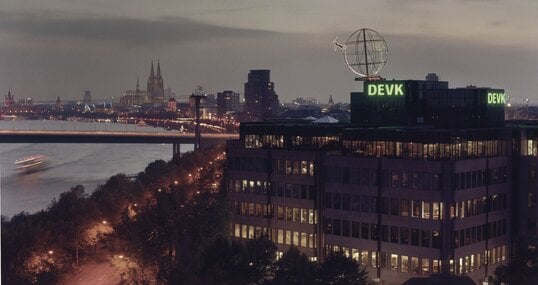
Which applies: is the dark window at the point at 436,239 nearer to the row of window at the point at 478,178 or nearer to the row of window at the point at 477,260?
the row of window at the point at 477,260

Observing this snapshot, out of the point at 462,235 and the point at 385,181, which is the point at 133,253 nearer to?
the point at 385,181

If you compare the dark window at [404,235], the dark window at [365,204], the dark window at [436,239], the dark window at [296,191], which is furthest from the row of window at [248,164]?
the dark window at [436,239]

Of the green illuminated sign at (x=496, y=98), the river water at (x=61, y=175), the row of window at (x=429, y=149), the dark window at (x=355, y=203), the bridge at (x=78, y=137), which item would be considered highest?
the green illuminated sign at (x=496, y=98)

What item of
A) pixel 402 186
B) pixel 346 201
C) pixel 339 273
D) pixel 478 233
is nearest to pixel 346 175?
pixel 346 201

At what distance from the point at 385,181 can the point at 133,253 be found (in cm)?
1490

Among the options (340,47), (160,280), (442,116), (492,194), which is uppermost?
(340,47)

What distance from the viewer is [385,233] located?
38.3 m

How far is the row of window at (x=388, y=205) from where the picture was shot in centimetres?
3678

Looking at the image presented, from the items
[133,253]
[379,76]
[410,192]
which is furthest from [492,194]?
[133,253]

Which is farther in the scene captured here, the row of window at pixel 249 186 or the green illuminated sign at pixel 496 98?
the green illuminated sign at pixel 496 98

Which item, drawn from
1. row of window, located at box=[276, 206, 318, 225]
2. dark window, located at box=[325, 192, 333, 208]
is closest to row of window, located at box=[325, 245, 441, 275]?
dark window, located at box=[325, 192, 333, 208]

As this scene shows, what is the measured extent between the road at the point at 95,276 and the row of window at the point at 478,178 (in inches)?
792

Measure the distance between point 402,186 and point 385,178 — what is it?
120 centimetres

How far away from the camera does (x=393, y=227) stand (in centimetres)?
3791
